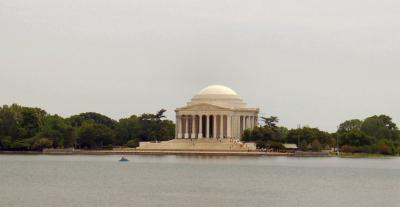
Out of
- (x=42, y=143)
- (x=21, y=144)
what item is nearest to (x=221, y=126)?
(x=42, y=143)

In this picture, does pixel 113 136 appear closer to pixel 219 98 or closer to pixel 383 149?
pixel 219 98

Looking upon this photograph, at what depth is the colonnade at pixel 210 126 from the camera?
182750mm

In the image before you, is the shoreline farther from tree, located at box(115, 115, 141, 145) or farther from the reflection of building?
tree, located at box(115, 115, 141, 145)

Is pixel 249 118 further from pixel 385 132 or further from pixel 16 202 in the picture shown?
pixel 16 202

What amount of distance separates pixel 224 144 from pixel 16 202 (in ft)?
334

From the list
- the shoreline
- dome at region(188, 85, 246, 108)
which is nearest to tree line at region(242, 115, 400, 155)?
the shoreline

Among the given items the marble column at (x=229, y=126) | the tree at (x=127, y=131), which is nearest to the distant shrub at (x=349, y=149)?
the marble column at (x=229, y=126)

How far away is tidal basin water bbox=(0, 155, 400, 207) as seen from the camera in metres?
67.4

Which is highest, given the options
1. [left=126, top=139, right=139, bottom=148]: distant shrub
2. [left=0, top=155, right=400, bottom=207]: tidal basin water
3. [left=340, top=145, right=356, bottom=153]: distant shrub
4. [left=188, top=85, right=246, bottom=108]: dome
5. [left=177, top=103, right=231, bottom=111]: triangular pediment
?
[left=188, top=85, right=246, bottom=108]: dome

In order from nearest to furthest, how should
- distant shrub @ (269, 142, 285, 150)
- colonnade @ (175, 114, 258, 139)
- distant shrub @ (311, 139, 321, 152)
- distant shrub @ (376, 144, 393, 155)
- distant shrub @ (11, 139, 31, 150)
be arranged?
distant shrub @ (11, 139, 31, 150) → distant shrub @ (311, 139, 321, 152) → distant shrub @ (269, 142, 285, 150) → distant shrub @ (376, 144, 393, 155) → colonnade @ (175, 114, 258, 139)

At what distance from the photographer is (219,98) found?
186 meters

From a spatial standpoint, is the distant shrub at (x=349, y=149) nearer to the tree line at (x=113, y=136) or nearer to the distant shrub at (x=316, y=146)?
the tree line at (x=113, y=136)

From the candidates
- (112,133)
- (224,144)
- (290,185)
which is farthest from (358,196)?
(112,133)

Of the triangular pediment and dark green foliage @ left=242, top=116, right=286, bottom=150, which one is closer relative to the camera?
dark green foliage @ left=242, top=116, right=286, bottom=150
